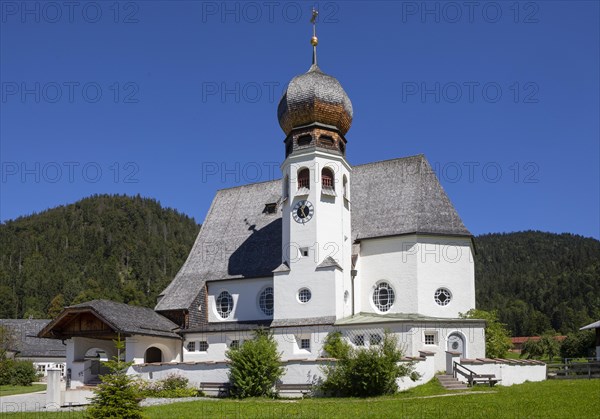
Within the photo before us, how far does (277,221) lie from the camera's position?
3788 centimetres

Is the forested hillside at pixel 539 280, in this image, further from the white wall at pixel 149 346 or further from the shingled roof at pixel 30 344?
the white wall at pixel 149 346

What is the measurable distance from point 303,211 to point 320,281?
3.78 meters

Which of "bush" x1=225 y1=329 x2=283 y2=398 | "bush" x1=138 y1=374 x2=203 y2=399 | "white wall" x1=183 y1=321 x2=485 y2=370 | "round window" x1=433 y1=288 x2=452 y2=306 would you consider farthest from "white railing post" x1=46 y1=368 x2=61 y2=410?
"round window" x1=433 y1=288 x2=452 y2=306

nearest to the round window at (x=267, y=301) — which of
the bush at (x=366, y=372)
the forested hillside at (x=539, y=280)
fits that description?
the bush at (x=366, y=372)

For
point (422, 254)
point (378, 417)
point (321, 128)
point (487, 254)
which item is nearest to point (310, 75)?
point (321, 128)

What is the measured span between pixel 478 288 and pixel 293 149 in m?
109

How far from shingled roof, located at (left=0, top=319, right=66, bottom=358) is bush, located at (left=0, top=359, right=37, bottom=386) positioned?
12.7m

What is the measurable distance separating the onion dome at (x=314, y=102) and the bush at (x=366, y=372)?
1283 centimetres

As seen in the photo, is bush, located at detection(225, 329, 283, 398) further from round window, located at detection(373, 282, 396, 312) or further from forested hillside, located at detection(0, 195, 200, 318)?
forested hillside, located at detection(0, 195, 200, 318)

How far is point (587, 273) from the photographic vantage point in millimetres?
120938

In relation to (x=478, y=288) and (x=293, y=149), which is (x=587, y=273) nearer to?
(x=478, y=288)

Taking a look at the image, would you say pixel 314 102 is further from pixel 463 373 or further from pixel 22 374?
pixel 22 374

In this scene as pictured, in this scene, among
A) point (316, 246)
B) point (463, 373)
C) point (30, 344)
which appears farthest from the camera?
point (30, 344)

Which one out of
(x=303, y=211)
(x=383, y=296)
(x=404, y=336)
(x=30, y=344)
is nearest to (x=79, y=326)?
(x=303, y=211)
